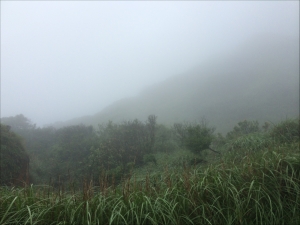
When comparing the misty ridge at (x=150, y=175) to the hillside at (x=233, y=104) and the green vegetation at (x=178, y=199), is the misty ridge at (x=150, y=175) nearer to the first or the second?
the green vegetation at (x=178, y=199)

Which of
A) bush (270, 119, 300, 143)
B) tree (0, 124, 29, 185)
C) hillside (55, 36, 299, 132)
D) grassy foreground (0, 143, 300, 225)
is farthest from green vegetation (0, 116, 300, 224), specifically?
hillside (55, 36, 299, 132)

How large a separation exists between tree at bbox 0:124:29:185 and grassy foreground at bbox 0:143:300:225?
358cm

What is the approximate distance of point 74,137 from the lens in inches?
407

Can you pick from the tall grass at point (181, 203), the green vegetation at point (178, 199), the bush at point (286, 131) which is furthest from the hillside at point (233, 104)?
the tall grass at point (181, 203)

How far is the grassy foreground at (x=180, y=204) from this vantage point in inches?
102

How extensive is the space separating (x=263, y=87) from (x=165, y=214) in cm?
3054

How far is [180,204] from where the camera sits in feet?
9.47

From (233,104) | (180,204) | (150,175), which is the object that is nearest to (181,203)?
(180,204)

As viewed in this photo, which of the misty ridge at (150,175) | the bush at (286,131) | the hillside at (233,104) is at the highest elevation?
the misty ridge at (150,175)

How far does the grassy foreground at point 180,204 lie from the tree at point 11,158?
358 centimetres

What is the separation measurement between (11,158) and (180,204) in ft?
19.4

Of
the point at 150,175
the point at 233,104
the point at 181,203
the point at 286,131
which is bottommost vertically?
the point at 233,104

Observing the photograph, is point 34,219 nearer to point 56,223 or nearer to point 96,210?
point 56,223

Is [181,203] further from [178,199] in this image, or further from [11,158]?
[11,158]
